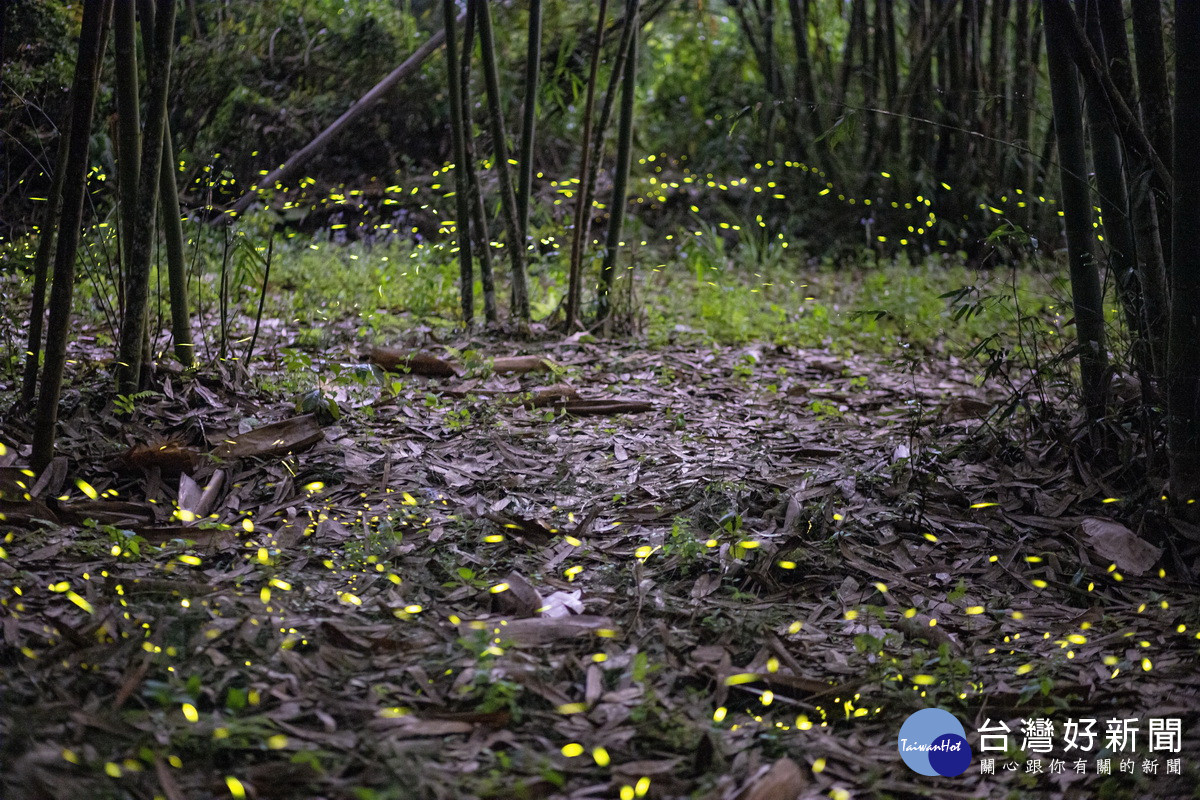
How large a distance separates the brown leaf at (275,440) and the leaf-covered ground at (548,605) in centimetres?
1

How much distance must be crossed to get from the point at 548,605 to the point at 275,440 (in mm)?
1014

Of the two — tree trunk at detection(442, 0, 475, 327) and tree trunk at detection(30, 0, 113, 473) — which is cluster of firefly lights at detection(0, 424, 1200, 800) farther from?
tree trunk at detection(442, 0, 475, 327)

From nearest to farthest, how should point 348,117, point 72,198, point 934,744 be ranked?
point 934,744 < point 72,198 < point 348,117

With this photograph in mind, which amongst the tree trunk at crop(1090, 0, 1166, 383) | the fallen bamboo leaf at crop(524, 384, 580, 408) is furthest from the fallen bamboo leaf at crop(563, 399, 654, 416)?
the tree trunk at crop(1090, 0, 1166, 383)

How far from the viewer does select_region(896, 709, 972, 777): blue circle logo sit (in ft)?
4.38

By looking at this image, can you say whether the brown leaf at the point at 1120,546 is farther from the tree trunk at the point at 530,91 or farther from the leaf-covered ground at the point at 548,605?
the tree trunk at the point at 530,91

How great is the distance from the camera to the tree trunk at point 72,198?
5.89ft

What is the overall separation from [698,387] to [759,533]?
1.29 metres

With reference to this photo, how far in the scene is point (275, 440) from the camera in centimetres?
229

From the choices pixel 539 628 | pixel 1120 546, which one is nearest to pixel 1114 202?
pixel 1120 546

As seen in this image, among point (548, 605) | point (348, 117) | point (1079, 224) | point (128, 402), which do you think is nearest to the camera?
point (548, 605)

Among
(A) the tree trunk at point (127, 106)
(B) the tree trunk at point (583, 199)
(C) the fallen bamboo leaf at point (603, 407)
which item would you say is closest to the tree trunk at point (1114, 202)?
(C) the fallen bamboo leaf at point (603, 407)

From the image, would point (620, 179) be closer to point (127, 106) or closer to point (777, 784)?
point (127, 106)

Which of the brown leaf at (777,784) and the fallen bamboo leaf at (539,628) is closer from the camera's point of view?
the brown leaf at (777,784)
